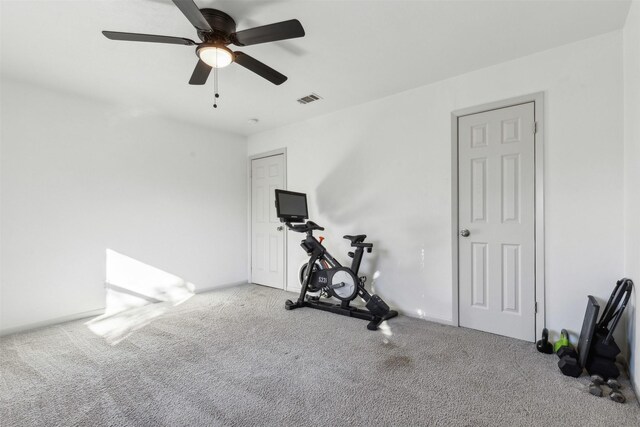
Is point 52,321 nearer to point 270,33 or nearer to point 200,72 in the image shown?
point 200,72

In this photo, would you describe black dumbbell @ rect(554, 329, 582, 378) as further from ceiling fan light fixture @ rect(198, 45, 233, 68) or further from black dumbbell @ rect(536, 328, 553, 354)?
ceiling fan light fixture @ rect(198, 45, 233, 68)

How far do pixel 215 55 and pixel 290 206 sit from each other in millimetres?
1799

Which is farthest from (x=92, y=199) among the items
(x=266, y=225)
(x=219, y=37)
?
(x=219, y=37)

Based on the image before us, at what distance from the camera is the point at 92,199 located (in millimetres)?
3391

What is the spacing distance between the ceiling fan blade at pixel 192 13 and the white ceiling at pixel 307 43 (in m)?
0.25

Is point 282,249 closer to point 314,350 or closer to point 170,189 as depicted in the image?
point 170,189

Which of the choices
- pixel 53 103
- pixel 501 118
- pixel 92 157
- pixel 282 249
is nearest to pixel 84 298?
pixel 92 157

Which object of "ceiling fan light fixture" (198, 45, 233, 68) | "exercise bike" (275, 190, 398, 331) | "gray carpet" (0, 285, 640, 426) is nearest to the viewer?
"gray carpet" (0, 285, 640, 426)

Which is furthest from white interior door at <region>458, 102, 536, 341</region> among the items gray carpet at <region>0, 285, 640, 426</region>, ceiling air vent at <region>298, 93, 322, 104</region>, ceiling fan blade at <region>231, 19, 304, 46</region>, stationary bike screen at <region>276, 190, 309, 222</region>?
ceiling fan blade at <region>231, 19, 304, 46</region>

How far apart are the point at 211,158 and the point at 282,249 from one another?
1760 millimetres

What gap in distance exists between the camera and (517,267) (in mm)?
2609

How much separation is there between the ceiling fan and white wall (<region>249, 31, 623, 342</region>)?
1.57 metres

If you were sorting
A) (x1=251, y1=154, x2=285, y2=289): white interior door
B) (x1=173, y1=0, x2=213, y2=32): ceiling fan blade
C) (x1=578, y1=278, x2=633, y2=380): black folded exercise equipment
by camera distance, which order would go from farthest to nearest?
(x1=251, y1=154, x2=285, y2=289): white interior door
(x1=578, y1=278, x2=633, y2=380): black folded exercise equipment
(x1=173, y1=0, x2=213, y2=32): ceiling fan blade

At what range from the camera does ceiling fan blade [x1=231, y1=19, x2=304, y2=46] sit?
175 cm
